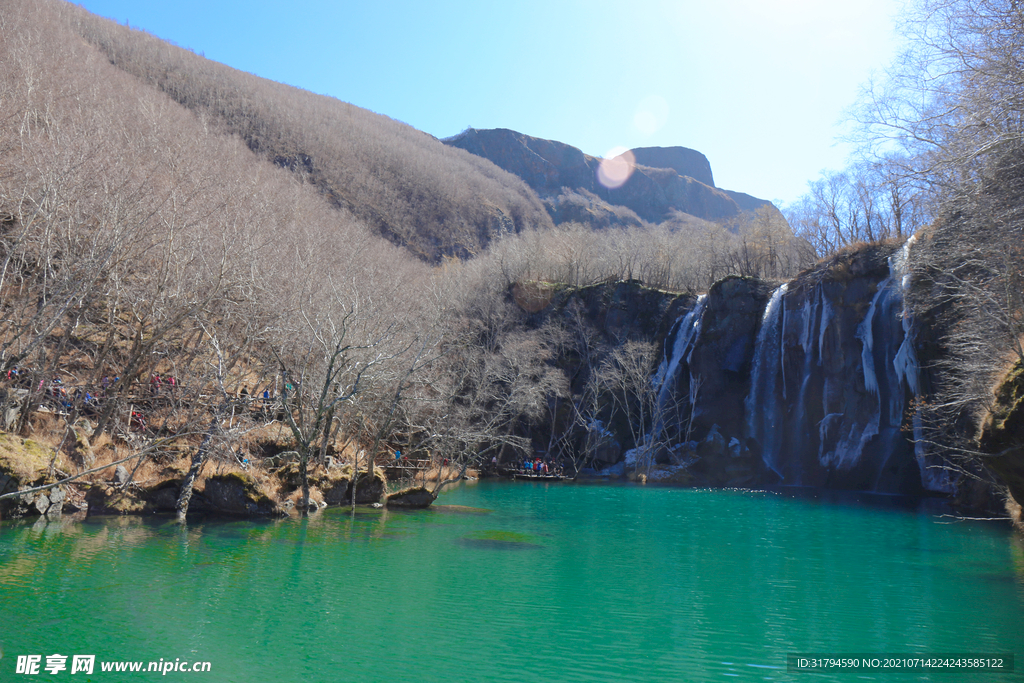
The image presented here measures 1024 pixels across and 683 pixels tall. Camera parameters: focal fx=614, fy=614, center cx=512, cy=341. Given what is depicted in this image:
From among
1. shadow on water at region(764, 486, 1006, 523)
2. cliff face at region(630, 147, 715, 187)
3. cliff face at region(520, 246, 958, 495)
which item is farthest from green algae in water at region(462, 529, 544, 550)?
cliff face at region(630, 147, 715, 187)

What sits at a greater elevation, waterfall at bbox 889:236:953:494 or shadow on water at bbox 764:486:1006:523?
waterfall at bbox 889:236:953:494

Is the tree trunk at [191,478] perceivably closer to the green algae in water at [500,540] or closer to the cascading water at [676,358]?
the green algae in water at [500,540]

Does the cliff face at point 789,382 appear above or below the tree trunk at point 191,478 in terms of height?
above

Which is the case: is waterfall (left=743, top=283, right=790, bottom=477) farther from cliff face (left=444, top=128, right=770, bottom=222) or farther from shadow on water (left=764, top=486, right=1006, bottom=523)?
cliff face (left=444, top=128, right=770, bottom=222)

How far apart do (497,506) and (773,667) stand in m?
15.4

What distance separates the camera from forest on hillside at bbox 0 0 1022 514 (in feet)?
37.3

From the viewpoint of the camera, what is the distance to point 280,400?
1716cm

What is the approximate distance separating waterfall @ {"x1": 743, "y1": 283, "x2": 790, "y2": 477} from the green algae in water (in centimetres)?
2265

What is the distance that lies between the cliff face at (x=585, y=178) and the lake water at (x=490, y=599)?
441 feet

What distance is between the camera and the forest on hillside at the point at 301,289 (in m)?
11.4

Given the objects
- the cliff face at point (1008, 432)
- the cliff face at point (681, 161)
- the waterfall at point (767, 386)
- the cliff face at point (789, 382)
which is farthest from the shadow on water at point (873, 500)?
the cliff face at point (681, 161)

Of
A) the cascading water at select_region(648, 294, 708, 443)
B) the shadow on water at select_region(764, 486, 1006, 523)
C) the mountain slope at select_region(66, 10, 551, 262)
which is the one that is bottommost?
the shadow on water at select_region(764, 486, 1006, 523)

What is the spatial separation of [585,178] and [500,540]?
Answer: 148904 mm

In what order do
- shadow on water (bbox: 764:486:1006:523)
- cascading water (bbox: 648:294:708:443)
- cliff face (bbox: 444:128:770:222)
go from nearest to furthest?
shadow on water (bbox: 764:486:1006:523)
cascading water (bbox: 648:294:708:443)
cliff face (bbox: 444:128:770:222)
